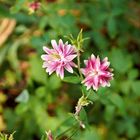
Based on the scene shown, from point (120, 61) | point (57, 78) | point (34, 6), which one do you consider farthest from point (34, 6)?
point (120, 61)

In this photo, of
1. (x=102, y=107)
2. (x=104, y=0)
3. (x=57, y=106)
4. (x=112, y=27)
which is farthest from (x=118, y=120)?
(x=104, y=0)

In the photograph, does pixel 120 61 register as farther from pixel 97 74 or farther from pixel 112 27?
pixel 97 74

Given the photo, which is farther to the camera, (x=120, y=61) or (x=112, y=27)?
(x=112, y=27)

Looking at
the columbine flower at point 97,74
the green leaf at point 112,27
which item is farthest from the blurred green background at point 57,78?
the columbine flower at point 97,74

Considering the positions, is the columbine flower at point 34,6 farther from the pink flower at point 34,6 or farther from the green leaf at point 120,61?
the green leaf at point 120,61

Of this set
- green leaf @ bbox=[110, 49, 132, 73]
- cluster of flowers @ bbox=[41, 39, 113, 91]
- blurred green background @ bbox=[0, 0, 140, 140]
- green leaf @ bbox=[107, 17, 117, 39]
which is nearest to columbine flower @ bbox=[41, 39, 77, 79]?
cluster of flowers @ bbox=[41, 39, 113, 91]

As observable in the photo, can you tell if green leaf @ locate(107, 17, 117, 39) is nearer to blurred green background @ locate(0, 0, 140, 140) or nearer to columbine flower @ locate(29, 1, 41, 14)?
blurred green background @ locate(0, 0, 140, 140)
